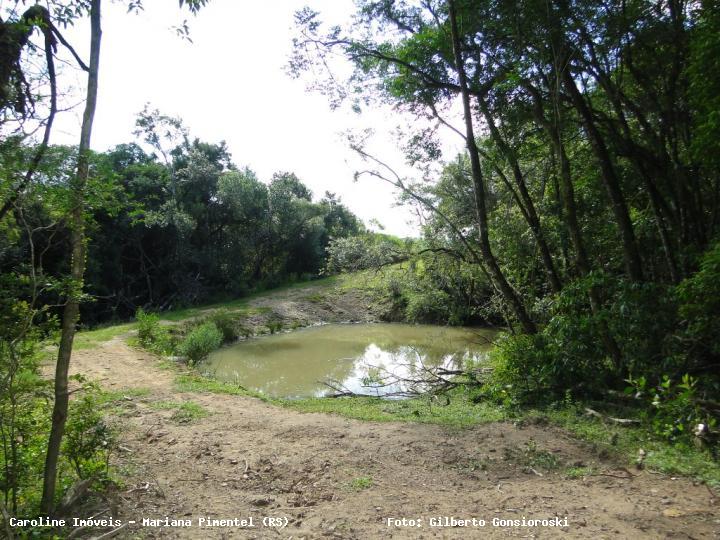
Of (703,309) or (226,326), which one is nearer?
(703,309)

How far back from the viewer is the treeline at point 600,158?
5.12 meters

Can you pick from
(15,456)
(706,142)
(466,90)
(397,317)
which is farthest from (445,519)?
(397,317)

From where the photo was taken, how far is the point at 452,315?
13609 millimetres

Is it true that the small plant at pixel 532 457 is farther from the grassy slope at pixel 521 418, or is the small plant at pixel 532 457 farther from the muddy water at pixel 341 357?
the muddy water at pixel 341 357

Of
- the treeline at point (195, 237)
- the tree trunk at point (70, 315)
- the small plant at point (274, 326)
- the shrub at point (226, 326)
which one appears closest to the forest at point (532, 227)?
the tree trunk at point (70, 315)

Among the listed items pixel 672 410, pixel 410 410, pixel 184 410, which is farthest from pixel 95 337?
pixel 672 410

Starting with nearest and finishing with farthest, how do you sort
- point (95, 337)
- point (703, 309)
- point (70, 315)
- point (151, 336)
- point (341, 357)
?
point (70, 315)
point (703, 309)
point (151, 336)
point (95, 337)
point (341, 357)

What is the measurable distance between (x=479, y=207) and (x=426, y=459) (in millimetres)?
4255

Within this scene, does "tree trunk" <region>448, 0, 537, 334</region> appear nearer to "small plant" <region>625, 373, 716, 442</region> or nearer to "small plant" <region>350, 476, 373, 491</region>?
"small plant" <region>625, 373, 716, 442</region>

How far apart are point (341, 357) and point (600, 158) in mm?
9233

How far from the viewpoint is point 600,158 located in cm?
642

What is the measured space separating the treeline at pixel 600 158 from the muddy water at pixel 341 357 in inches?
115

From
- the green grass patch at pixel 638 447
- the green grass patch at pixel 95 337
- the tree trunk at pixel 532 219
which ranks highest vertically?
the tree trunk at pixel 532 219

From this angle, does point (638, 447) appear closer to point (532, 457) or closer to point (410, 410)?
point (532, 457)
